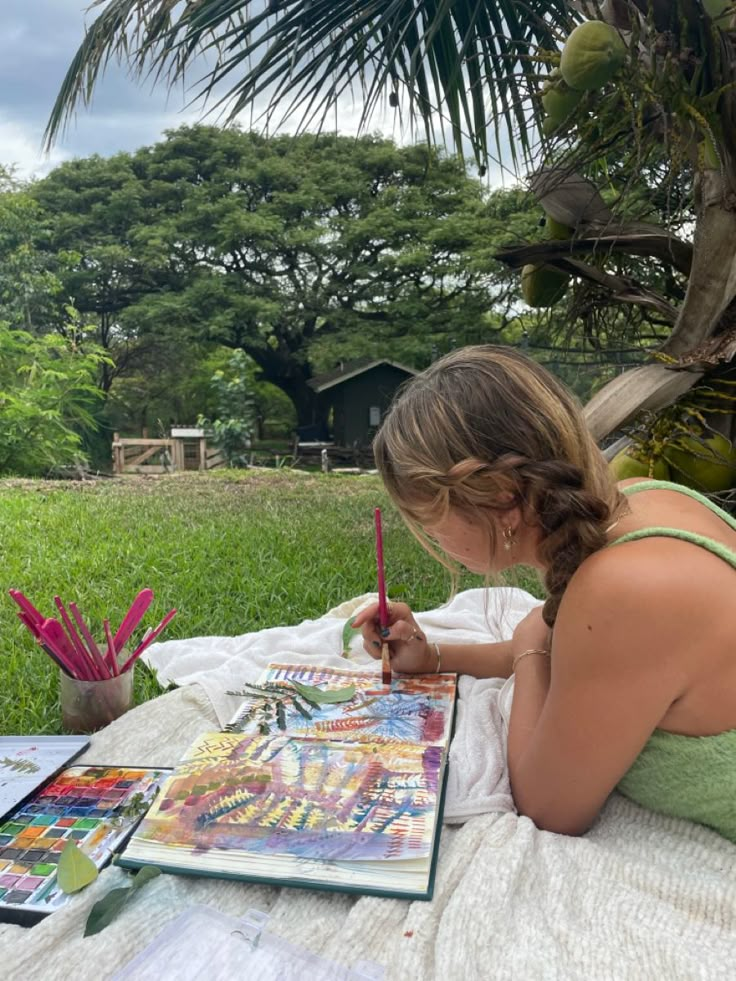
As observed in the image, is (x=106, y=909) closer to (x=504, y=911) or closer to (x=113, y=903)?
(x=113, y=903)

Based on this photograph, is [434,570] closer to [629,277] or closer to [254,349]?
[629,277]

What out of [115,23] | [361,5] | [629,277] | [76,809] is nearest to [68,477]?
[115,23]

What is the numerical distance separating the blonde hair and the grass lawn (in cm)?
112

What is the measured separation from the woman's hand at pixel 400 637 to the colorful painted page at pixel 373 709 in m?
0.03

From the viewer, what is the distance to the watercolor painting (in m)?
0.98

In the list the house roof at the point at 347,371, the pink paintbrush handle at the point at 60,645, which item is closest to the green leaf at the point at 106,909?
the pink paintbrush handle at the point at 60,645

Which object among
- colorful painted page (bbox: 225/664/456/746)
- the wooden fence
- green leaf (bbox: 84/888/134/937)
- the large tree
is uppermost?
the large tree

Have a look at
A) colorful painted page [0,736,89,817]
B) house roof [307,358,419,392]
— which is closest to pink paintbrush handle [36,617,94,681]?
colorful painted page [0,736,89,817]

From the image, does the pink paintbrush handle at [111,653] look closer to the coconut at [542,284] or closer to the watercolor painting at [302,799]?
the watercolor painting at [302,799]

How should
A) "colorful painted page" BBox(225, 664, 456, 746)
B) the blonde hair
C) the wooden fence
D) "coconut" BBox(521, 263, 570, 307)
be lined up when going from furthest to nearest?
1. the wooden fence
2. "coconut" BBox(521, 263, 570, 307)
3. "colorful painted page" BBox(225, 664, 456, 746)
4. the blonde hair

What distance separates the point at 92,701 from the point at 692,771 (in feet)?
3.88

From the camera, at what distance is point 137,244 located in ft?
43.6

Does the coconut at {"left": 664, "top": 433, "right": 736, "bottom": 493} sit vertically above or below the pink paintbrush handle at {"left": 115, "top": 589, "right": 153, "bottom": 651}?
above

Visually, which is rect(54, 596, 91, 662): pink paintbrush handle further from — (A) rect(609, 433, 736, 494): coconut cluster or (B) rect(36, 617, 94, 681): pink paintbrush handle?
(A) rect(609, 433, 736, 494): coconut cluster
